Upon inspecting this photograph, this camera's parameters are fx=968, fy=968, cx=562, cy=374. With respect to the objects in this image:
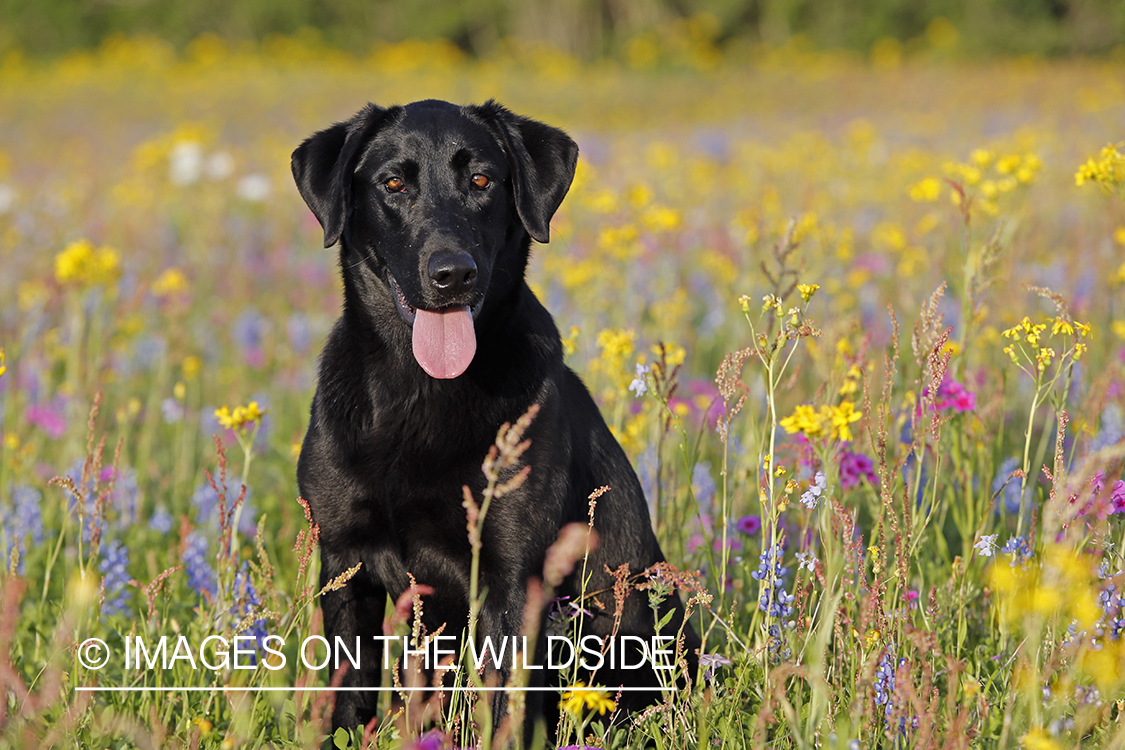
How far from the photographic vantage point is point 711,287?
6.38 meters

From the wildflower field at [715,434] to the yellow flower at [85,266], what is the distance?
2 centimetres

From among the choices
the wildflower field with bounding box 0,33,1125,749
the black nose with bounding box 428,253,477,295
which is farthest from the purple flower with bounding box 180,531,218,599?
the black nose with bounding box 428,253,477,295

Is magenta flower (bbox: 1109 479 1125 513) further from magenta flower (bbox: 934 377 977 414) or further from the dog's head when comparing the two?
the dog's head

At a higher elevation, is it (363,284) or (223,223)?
(223,223)

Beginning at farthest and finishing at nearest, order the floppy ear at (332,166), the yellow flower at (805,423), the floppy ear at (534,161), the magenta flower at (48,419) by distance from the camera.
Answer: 1. the magenta flower at (48,419)
2. the floppy ear at (534,161)
3. the floppy ear at (332,166)
4. the yellow flower at (805,423)

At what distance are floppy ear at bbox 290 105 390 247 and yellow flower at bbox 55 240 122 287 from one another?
1.27m

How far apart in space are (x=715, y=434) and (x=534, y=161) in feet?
6.35

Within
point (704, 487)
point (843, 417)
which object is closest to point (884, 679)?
point (843, 417)

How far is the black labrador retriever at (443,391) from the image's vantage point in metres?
2.25

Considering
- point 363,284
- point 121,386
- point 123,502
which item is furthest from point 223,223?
point 363,284

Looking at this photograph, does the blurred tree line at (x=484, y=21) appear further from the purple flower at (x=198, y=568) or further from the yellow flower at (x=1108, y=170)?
the purple flower at (x=198, y=568)

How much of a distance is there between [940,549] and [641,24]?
3275 cm

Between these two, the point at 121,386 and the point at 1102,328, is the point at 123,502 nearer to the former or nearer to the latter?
the point at 121,386

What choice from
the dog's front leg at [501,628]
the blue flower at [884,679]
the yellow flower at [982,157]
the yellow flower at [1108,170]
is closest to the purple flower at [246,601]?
the dog's front leg at [501,628]
